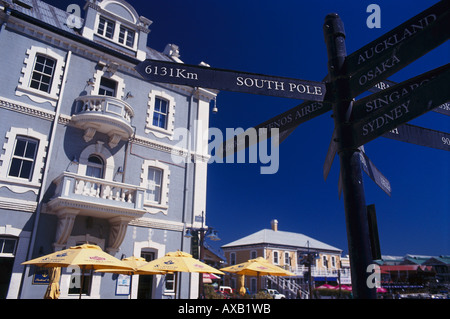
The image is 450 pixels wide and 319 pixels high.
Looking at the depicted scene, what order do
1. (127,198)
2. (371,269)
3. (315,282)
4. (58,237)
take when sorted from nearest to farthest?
(371,269), (58,237), (127,198), (315,282)

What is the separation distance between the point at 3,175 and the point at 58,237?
318cm

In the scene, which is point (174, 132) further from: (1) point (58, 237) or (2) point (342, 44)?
(2) point (342, 44)

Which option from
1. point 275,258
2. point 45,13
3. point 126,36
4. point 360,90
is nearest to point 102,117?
point 126,36

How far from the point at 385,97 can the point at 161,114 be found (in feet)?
51.1

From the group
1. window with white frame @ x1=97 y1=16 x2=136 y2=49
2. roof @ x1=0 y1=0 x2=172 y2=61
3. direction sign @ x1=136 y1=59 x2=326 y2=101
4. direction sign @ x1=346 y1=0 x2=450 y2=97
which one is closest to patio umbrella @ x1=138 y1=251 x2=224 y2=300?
direction sign @ x1=136 y1=59 x2=326 y2=101

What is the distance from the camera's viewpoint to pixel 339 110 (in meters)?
3.12

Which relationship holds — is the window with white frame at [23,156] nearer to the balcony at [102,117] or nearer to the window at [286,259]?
the balcony at [102,117]

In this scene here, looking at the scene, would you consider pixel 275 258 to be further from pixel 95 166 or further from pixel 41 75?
pixel 41 75

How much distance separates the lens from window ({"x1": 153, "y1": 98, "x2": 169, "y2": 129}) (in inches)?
688

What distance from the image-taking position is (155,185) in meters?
16.3

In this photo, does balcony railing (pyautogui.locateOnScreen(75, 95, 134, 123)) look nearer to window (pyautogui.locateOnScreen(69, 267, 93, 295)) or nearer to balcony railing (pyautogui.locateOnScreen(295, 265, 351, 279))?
window (pyautogui.locateOnScreen(69, 267, 93, 295))

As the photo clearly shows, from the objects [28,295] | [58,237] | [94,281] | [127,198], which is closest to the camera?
[28,295]

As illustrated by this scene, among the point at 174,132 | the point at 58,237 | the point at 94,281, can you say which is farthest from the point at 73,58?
the point at 94,281

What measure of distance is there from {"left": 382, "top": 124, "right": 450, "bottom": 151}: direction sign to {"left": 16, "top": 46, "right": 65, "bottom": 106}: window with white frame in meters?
14.4
